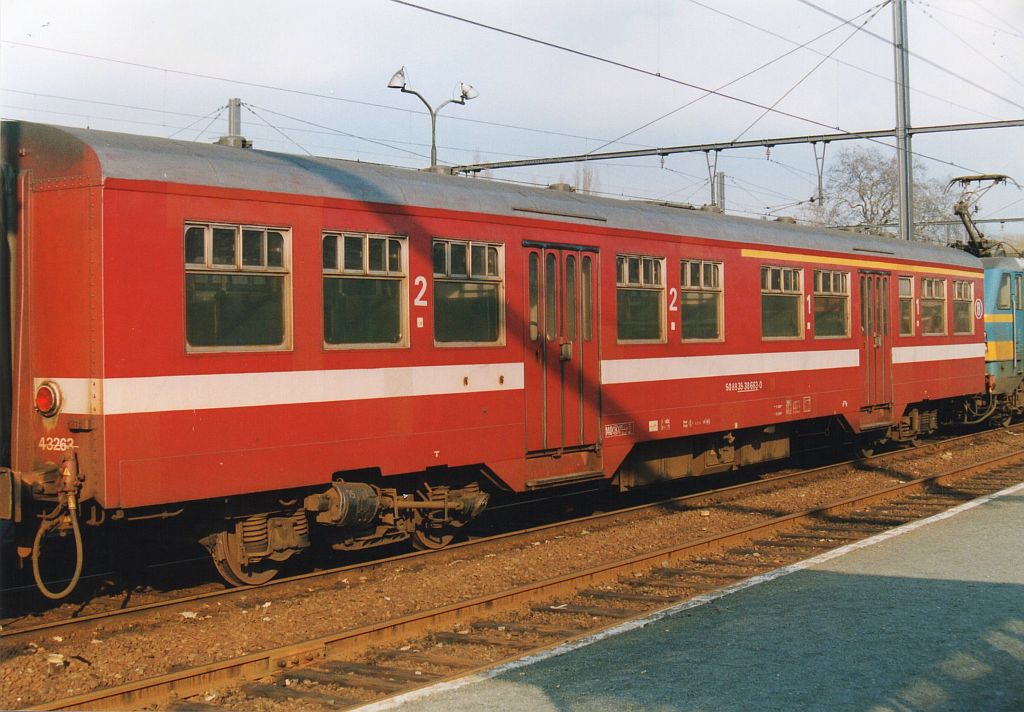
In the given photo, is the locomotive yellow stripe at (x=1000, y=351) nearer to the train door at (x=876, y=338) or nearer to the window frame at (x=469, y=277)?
the train door at (x=876, y=338)

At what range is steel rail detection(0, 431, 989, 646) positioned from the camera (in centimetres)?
738

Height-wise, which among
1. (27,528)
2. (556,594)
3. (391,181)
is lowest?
(556,594)

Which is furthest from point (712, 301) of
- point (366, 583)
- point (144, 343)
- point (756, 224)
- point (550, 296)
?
point (144, 343)

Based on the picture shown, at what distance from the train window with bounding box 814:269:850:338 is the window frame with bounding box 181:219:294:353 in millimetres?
9097

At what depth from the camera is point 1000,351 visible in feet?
69.5

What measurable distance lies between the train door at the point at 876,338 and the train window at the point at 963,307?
2.98 meters

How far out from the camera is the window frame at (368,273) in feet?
28.2

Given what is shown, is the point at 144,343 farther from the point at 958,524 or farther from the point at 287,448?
the point at 958,524

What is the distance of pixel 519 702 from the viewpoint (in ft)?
18.8

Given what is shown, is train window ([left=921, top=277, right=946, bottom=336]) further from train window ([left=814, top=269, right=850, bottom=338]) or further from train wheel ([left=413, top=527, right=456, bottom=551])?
train wheel ([left=413, top=527, right=456, bottom=551])

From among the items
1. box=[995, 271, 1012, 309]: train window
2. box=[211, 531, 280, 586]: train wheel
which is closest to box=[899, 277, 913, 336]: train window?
box=[995, 271, 1012, 309]: train window

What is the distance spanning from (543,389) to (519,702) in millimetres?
5108

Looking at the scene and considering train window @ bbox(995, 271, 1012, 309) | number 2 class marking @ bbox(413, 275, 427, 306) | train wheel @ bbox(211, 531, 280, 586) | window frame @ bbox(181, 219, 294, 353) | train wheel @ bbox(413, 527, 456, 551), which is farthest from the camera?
train window @ bbox(995, 271, 1012, 309)

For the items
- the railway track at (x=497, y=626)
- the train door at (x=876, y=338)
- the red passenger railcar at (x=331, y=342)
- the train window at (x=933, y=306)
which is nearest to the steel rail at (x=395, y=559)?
the red passenger railcar at (x=331, y=342)
